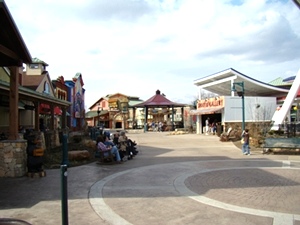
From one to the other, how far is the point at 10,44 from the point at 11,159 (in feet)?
10.9

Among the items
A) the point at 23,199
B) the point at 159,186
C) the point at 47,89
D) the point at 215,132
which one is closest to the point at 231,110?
the point at 215,132

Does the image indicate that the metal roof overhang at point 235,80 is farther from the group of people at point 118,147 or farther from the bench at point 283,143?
the group of people at point 118,147

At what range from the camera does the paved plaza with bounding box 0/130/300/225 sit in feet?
18.5

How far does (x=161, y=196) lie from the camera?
713cm

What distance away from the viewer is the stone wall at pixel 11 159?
9.41m

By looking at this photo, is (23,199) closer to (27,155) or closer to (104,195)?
(104,195)

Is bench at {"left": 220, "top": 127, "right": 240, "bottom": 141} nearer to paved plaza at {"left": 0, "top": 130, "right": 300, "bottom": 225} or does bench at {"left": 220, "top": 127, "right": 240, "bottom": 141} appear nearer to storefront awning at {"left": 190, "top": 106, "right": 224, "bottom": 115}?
storefront awning at {"left": 190, "top": 106, "right": 224, "bottom": 115}

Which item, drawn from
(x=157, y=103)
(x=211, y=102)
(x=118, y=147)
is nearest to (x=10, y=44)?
(x=118, y=147)

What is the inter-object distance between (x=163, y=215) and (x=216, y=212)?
99 centimetres

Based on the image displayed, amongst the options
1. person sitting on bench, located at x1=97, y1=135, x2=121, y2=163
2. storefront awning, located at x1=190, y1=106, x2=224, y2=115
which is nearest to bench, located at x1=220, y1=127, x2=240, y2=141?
storefront awning, located at x1=190, y1=106, x2=224, y2=115

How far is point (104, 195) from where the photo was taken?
23.7 ft

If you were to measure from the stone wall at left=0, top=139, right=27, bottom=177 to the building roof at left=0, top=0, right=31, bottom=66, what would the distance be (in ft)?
7.92

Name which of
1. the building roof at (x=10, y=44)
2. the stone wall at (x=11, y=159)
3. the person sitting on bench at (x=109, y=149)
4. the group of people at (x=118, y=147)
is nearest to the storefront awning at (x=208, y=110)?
the group of people at (x=118, y=147)

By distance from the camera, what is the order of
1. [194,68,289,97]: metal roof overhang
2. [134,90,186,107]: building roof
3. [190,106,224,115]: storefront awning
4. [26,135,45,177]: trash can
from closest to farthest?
[26,135,45,177]: trash can → [190,106,224,115]: storefront awning → [194,68,289,97]: metal roof overhang → [134,90,186,107]: building roof
